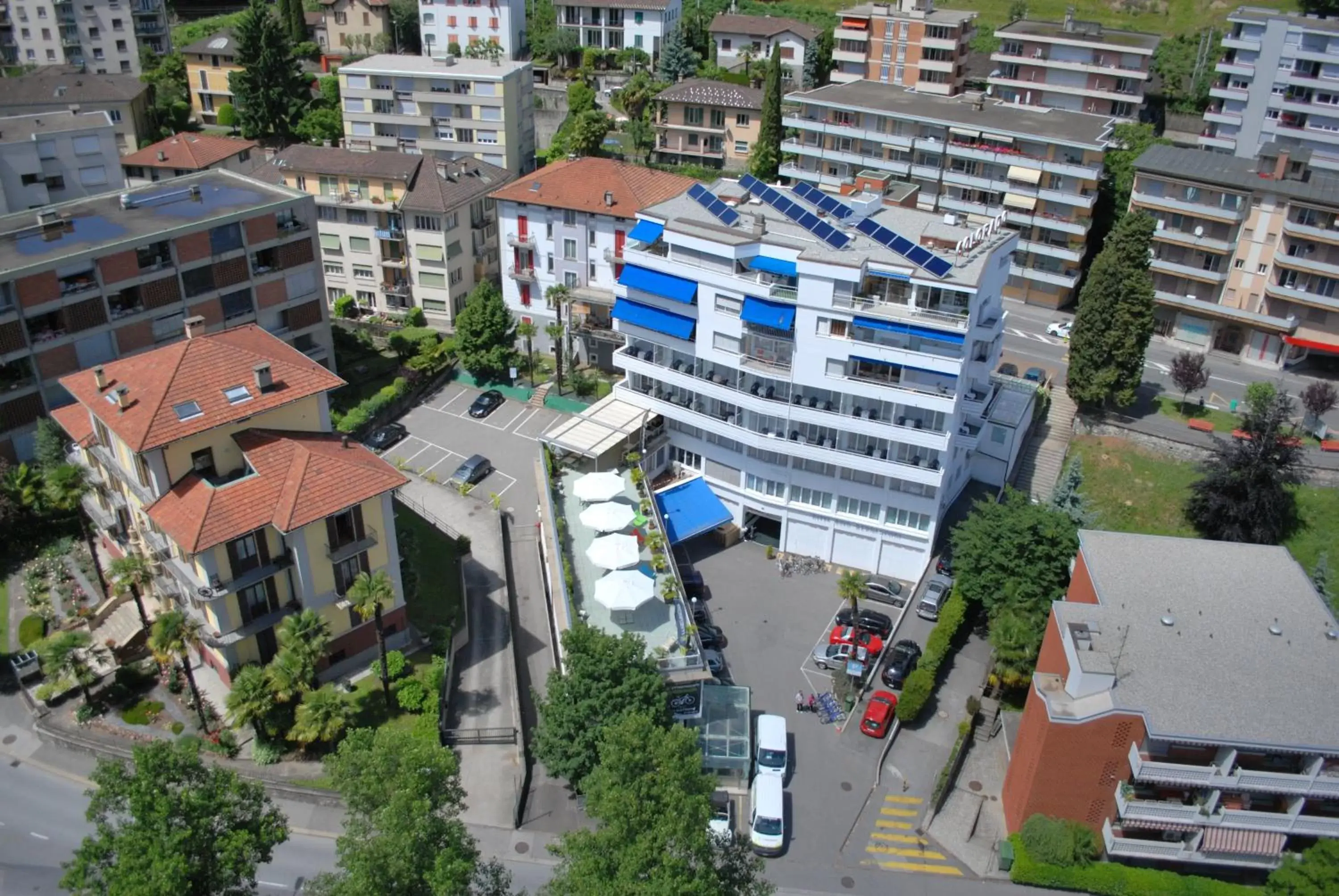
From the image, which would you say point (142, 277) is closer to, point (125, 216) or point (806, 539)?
point (125, 216)

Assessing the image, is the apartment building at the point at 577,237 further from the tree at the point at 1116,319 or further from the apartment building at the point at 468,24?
the apartment building at the point at 468,24

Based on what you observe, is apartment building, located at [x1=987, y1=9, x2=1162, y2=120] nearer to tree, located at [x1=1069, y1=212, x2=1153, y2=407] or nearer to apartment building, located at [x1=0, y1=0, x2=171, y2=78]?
tree, located at [x1=1069, y1=212, x2=1153, y2=407]

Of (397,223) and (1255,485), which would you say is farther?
(397,223)

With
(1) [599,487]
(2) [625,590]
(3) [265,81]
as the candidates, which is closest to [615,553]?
(2) [625,590]

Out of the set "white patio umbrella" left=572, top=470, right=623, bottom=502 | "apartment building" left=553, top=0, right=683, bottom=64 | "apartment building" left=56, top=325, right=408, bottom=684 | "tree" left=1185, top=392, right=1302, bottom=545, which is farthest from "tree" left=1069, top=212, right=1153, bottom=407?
"apartment building" left=553, top=0, right=683, bottom=64

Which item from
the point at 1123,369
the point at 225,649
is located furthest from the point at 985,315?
the point at 225,649
